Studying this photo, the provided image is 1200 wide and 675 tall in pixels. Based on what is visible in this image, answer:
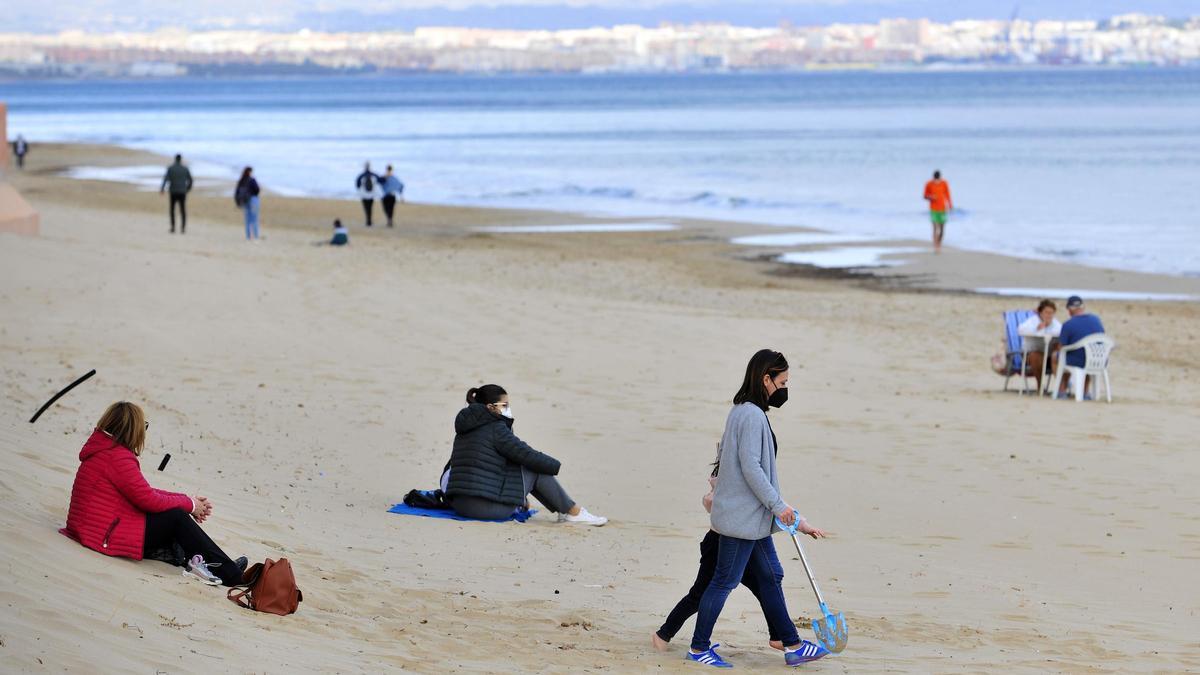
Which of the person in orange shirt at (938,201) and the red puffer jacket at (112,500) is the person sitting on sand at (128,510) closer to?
the red puffer jacket at (112,500)

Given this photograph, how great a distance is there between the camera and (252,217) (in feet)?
92.9

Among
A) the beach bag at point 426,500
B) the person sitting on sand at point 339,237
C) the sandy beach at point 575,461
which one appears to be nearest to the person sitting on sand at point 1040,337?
the sandy beach at point 575,461

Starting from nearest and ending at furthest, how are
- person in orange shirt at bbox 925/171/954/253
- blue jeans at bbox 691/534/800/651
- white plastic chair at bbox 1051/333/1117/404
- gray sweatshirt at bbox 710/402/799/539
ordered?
gray sweatshirt at bbox 710/402/799/539 < blue jeans at bbox 691/534/800/651 < white plastic chair at bbox 1051/333/1117/404 < person in orange shirt at bbox 925/171/954/253

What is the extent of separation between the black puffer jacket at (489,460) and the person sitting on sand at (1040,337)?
7.00 m

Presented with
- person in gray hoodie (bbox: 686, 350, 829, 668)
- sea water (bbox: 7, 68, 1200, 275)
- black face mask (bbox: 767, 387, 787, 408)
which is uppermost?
black face mask (bbox: 767, 387, 787, 408)

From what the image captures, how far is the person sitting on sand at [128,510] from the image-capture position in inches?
270

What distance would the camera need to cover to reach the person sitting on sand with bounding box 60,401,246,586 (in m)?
6.86

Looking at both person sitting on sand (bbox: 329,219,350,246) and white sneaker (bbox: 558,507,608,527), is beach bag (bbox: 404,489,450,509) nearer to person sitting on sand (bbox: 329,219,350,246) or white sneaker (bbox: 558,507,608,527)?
white sneaker (bbox: 558,507,608,527)

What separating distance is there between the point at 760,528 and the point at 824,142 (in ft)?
225

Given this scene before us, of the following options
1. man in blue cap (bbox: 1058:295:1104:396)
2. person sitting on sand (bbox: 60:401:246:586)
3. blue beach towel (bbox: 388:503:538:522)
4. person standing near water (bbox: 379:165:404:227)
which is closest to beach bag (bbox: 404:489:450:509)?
blue beach towel (bbox: 388:503:538:522)

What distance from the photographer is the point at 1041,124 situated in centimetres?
8838

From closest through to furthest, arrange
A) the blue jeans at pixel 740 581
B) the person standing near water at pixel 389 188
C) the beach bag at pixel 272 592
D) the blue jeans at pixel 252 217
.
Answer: the blue jeans at pixel 740 581 → the beach bag at pixel 272 592 → the blue jeans at pixel 252 217 → the person standing near water at pixel 389 188

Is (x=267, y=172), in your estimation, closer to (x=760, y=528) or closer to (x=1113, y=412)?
(x=1113, y=412)

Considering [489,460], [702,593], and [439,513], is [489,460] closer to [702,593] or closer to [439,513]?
[439,513]
